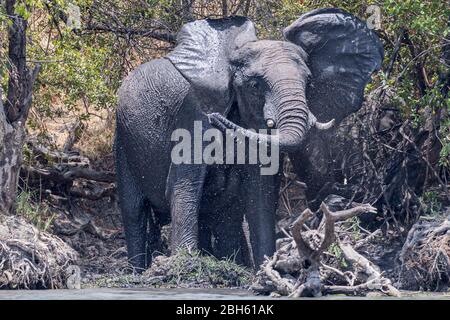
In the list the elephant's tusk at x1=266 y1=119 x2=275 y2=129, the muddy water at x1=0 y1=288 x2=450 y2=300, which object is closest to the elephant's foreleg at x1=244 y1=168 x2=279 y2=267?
the elephant's tusk at x1=266 y1=119 x2=275 y2=129

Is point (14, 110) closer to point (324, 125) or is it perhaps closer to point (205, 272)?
point (205, 272)

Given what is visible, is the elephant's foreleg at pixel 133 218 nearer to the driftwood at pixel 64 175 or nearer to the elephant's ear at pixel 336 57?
the driftwood at pixel 64 175

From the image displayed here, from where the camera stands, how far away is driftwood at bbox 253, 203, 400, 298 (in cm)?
1138

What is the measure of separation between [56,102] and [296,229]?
624 centimetres

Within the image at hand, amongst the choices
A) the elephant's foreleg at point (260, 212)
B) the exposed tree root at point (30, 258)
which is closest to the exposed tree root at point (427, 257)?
the elephant's foreleg at point (260, 212)

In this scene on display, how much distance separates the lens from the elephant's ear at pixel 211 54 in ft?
45.5

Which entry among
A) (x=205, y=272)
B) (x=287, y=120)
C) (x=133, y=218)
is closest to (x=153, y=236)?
(x=133, y=218)

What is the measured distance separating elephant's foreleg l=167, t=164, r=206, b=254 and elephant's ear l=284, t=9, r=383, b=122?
1.35 metres

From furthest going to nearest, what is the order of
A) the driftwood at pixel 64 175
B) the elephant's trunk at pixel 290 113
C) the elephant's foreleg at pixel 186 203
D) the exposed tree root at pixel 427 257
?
1. the driftwood at pixel 64 175
2. the elephant's foreleg at pixel 186 203
3. the elephant's trunk at pixel 290 113
4. the exposed tree root at pixel 427 257

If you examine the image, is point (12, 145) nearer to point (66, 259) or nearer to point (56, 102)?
point (66, 259)

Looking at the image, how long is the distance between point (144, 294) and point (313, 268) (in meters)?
1.52

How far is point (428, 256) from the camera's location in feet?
40.6

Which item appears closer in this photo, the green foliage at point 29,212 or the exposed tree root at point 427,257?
the exposed tree root at point 427,257
